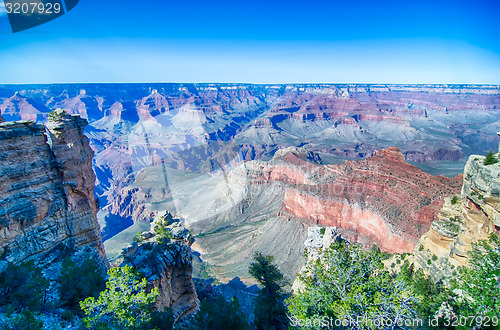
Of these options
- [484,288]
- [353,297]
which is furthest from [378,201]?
[353,297]

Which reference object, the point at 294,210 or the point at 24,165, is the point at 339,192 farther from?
the point at 24,165

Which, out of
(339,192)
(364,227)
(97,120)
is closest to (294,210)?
(339,192)

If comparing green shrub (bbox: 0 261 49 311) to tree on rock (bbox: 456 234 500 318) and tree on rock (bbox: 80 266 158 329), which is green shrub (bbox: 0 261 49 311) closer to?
tree on rock (bbox: 80 266 158 329)

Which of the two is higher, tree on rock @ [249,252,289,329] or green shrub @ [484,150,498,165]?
green shrub @ [484,150,498,165]

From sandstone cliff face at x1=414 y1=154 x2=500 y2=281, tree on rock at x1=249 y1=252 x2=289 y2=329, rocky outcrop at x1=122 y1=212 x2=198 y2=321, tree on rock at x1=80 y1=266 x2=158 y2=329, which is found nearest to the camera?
tree on rock at x1=80 y1=266 x2=158 y2=329

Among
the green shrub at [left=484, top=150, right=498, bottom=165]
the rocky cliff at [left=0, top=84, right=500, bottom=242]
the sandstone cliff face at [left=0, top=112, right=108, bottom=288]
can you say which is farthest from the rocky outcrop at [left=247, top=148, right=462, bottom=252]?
the rocky cliff at [left=0, top=84, right=500, bottom=242]

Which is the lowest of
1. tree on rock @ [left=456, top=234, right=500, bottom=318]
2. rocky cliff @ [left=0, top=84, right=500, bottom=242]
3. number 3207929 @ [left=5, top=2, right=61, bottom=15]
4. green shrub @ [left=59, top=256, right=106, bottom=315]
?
rocky cliff @ [left=0, top=84, right=500, bottom=242]

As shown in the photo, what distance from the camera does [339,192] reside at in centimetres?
4103

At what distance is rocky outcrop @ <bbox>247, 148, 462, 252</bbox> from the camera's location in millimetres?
31656

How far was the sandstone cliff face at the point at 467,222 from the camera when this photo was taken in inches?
533

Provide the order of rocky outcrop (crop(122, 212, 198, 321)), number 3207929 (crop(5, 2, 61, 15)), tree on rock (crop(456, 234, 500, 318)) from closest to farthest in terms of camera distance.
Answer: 1. tree on rock (crop(456, 234, 500, 318))
2. number 3207929 (crop(5, 2, 61, 15))
3. rocky outcrop (crop(122, 212, 198, 321))

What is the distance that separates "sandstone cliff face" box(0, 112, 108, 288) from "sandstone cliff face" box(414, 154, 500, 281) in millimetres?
24003

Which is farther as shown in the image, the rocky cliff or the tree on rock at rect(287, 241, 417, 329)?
the rocky cliff

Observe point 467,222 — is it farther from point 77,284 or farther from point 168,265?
point 77,284
